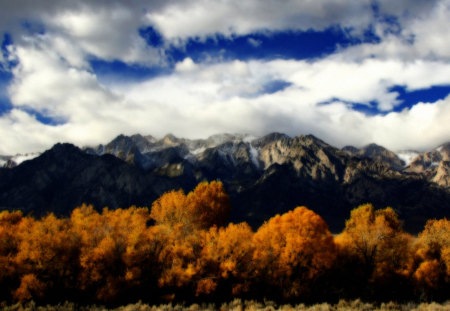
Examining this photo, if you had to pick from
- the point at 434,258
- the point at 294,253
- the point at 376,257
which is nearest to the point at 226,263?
the point at 294,253

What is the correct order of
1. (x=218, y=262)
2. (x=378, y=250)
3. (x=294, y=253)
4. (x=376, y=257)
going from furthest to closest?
1. (x=378, y=250)
2. (x=376, y=257)
3. (x=294, y=253)
4. (x=218, y=262)

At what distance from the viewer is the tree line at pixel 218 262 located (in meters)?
53.4

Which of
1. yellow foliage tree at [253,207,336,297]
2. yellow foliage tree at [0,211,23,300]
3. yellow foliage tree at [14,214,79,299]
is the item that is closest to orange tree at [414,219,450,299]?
yellow foliage tree at [253,207,336,297]

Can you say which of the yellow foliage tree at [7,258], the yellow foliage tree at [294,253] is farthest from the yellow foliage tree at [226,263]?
the yellow foliage tree at [7,258]

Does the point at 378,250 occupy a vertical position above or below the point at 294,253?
below

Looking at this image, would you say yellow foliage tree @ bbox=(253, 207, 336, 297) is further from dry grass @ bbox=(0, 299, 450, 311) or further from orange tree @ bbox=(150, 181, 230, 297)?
orange tree @ bbox=(150, 181, 230, 297)

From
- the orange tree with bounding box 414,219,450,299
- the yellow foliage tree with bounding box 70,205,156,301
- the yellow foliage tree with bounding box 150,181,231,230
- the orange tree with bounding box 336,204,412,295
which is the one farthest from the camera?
the yellow foliage tree with bounding box 150,181,231,230

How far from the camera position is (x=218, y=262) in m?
58.8

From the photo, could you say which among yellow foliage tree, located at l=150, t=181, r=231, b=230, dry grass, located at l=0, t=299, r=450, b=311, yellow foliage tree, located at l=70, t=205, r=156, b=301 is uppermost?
yellow foliage tree, located at l=150, t=181, r=231, b=230

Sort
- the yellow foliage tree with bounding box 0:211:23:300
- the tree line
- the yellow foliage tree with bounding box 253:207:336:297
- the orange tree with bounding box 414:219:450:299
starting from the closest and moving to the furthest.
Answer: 1. the yellow foliage tree with bounding box 0:211:23:300
2. the tree line
3. the yellow foliage tree with bounding box 253:207:336:297
4. the orange tree with bounding box 414:219:450:299

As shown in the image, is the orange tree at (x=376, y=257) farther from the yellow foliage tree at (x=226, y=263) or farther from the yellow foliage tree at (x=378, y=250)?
the yellow foliage tree at (x=226, y=263)

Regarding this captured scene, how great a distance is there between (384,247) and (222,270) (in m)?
33.2

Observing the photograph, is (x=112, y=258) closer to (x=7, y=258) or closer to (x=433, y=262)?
(x=7, y=258)

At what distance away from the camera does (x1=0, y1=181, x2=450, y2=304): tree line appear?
5341cm
